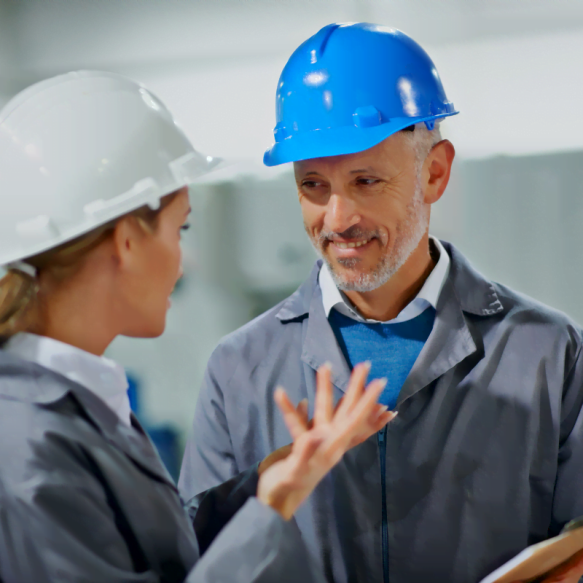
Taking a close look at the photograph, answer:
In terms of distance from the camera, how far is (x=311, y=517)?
1.31 metres

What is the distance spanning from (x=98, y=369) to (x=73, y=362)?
0.04 metres

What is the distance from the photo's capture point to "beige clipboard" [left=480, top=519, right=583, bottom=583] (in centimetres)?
109

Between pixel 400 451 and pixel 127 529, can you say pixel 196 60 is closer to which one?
pixel 400 451

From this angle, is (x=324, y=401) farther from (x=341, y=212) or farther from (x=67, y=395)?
(x=341, y=212)

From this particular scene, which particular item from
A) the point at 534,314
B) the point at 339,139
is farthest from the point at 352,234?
the point at 534,314

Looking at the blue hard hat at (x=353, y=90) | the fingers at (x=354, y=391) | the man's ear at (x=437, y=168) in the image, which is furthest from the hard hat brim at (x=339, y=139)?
the fingers at (x=354, y=391)

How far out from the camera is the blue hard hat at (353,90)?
1166 millimetres

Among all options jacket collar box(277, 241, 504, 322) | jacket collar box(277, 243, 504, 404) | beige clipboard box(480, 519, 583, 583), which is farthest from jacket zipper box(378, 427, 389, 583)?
jacket collar box(277, 241, 504, 322)

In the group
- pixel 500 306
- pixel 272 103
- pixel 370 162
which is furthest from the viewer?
pixel 272 103

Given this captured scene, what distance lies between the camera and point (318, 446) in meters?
0.80

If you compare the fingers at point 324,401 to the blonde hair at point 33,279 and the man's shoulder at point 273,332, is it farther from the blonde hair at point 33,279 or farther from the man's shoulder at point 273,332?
the man's shoulder at point 273,332

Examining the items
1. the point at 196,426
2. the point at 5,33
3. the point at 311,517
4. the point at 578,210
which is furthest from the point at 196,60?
the point at 311,517

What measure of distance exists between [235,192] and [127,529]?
4.29ft

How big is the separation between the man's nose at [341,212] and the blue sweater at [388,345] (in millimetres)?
256
